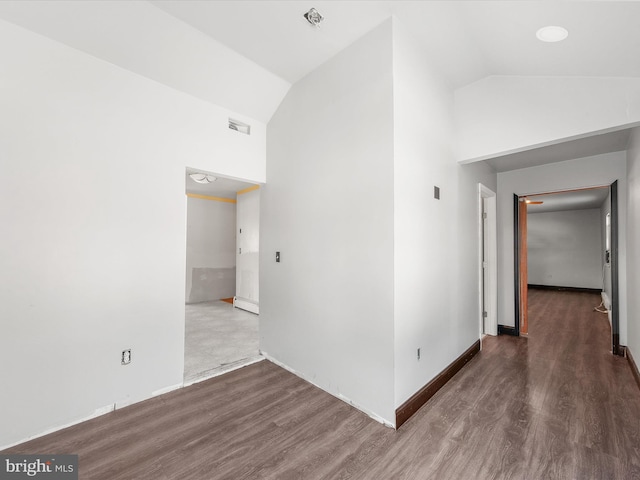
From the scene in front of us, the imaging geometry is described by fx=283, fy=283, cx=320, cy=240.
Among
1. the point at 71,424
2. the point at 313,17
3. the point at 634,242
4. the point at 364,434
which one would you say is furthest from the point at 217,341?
the point at 634,242

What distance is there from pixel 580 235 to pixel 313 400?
10.1 m

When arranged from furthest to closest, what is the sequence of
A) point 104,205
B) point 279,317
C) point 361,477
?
point 279,317 < point 104,205 < point 361,477

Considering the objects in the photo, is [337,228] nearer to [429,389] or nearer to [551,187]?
[429,389]

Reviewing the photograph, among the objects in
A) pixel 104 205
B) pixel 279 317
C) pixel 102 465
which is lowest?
pixel 102 465

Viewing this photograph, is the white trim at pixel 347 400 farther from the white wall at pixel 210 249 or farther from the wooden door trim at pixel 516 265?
the white wall at pixel 210 249

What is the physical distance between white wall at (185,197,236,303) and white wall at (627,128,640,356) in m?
7.23

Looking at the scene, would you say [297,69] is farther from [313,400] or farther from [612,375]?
[612,375]

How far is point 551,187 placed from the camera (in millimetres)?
4145

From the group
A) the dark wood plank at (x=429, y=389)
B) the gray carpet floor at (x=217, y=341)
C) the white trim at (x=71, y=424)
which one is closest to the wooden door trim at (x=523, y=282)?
the dark wood plank at (x=429, y=389)

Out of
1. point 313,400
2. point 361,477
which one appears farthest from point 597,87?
point 313,400

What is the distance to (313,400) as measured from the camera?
97.9 inches

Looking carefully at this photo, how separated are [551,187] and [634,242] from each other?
1372mm

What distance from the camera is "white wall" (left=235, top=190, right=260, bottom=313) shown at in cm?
596

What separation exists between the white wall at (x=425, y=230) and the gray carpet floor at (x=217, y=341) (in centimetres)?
197
